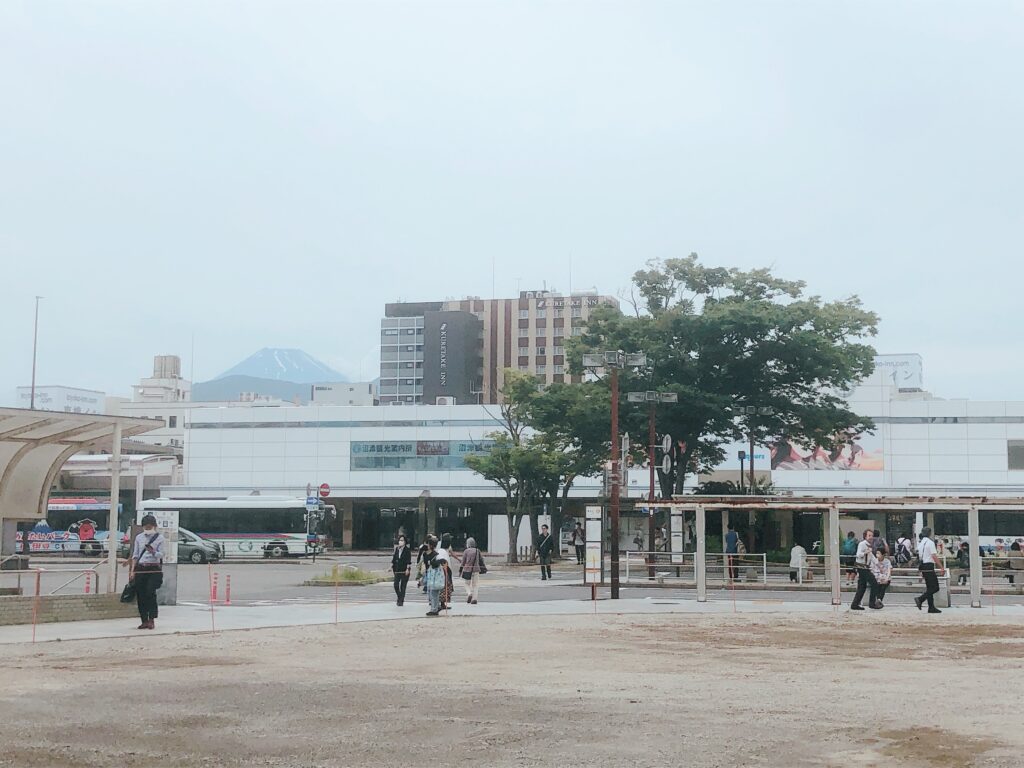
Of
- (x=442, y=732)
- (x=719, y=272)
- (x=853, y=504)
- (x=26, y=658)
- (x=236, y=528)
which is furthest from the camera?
(x=236, y=528)

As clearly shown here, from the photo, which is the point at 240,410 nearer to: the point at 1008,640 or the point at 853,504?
the point at 853,504

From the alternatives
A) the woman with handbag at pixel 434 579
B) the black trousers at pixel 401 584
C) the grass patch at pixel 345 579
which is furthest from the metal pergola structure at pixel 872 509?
the grass patch at pixel 345 579

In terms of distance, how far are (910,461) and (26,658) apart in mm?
70660

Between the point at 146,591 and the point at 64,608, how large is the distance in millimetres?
2411

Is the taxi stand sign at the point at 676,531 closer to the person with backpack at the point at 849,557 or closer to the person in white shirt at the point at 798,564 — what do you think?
the person in white shirt at the point at 798,564

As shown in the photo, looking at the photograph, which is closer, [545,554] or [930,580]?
[930,580]

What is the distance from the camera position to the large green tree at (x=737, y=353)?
4541 centimetres

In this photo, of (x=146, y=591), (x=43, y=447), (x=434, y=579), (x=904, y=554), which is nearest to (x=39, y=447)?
(x=43, y=447)

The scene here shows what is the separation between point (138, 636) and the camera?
762 inches

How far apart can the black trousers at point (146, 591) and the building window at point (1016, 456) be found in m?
69.0

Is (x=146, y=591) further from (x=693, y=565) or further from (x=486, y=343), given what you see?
(x=486, y=343)

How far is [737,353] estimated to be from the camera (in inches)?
1812

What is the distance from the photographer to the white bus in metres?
59.7

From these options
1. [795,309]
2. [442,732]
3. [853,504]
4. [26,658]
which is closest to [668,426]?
[795,309]
